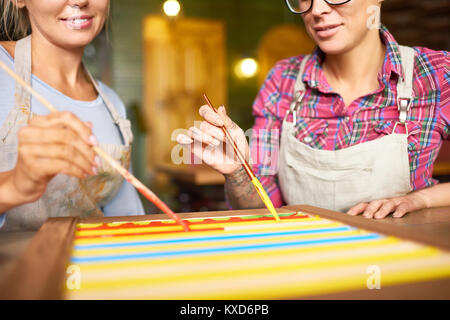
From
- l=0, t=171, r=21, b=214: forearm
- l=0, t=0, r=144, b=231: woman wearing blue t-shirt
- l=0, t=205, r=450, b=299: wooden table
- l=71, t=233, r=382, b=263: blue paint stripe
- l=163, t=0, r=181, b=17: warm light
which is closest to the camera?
l=0, t=205, r=450, b=299: wooden table

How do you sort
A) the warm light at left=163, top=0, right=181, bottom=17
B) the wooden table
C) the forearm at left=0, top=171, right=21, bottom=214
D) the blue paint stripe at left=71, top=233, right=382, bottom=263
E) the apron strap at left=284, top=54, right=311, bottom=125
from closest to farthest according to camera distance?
the wooden table, the blue paint stripe at left=71, top=233, right=382, bottom=263, the forearm at left=0, top=171, right=21, bottom=214, the apron strap at left=284, top=54, right=311, bottom=125, the warm light at left=163, top=0, right=181, bottom=17

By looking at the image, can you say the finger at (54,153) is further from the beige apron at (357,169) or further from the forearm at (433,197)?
the forearm at (433,197)

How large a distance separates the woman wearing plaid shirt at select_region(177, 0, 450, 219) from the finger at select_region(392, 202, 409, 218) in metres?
0.08

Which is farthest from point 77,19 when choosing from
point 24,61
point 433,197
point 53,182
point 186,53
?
point 186,53

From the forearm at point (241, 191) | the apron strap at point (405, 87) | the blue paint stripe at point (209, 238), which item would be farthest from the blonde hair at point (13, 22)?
the apron strap at point (405, 87)

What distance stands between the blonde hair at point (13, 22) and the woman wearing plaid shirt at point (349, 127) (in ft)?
2.48

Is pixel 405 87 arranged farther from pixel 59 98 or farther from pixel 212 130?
pixel 59 98

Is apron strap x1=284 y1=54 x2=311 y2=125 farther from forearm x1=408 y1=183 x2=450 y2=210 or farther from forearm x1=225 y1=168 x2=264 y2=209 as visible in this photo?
forearm x1=408 y1=183 x2=450 y2=210

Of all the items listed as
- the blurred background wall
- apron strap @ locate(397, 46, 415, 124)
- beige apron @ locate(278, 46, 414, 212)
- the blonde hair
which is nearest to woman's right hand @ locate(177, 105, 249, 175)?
beige apron @ locate(278, 46, 414, 212)

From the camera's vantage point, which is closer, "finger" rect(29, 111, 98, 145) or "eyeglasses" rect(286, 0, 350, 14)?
"finger" rect(29, 111, 98, 145)

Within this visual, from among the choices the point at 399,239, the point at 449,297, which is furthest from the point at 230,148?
the point at 449,297

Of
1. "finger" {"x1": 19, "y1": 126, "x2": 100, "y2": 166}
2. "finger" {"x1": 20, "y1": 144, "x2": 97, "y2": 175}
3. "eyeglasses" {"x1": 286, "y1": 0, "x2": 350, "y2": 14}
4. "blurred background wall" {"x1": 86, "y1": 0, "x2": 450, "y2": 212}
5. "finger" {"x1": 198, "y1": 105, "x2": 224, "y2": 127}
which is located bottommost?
"finger" {"x1": 20, "y1": 144, "x2": 97, "y2": 175}

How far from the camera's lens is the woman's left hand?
1.19m

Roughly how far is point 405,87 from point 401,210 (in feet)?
1.83
